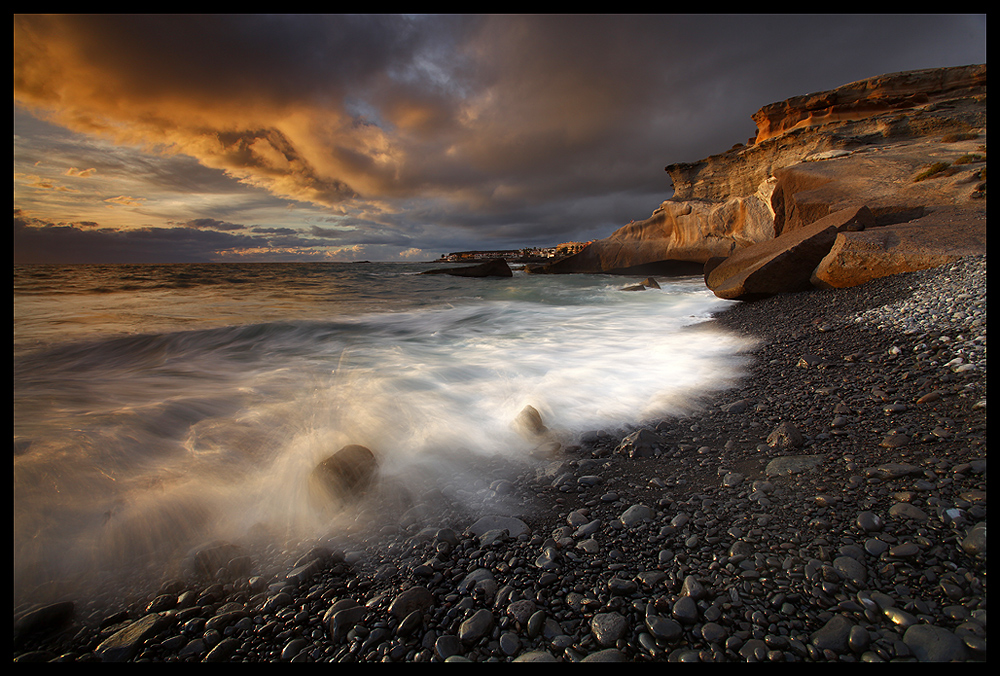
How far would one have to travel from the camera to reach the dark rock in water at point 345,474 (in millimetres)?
2221

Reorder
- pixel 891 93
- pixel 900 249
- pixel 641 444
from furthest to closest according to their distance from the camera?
pixel 891 93 → pixel 900 249 → pixel 641 444

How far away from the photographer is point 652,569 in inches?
59.3

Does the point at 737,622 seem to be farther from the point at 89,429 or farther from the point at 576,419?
the point at 89,429

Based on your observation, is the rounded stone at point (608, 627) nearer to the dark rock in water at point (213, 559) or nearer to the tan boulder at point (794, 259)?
the dark rock in water at point (213, 559)

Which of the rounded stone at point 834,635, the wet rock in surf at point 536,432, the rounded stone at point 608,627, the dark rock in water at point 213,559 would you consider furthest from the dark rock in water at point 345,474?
the rounded stone at point 834,635

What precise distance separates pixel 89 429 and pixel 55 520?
151 cm

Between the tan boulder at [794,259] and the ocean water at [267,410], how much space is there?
3.75 feet

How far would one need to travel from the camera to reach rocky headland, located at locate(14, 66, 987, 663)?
1.24 metres

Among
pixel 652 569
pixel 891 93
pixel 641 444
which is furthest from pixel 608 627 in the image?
pixel 891 93

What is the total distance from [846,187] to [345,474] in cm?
1192

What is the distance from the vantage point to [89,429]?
3123mm

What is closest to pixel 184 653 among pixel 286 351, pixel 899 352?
pixel 899 352

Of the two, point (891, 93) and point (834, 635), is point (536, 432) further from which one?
point (891, 93)

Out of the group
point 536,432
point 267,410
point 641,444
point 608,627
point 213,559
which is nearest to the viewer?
point 608,627
